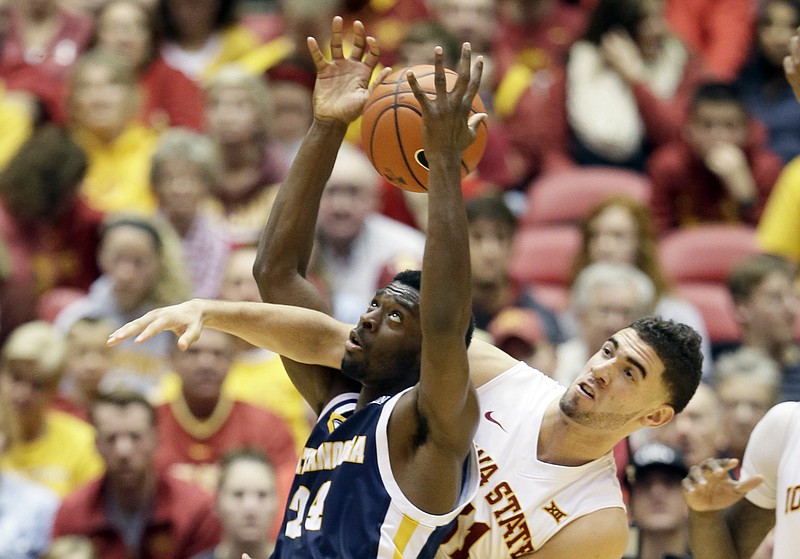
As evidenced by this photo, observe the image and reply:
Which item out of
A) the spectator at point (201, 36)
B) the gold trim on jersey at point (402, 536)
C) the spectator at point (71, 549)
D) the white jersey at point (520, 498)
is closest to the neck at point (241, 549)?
the spectator at point (71, 549)

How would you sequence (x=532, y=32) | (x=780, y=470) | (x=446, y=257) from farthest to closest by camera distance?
1. (x=532, y=32)
2. (x=780, y=470)
3. (x=446, y=257)

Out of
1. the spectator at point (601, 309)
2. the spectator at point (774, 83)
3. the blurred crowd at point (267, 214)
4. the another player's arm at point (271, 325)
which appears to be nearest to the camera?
the another player's arm at point (271, 325)

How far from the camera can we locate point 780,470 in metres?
4.26

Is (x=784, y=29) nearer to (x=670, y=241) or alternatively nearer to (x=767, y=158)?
(x=767, y=158)

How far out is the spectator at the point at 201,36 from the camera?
947 cm

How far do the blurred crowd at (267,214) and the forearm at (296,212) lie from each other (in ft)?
5.57

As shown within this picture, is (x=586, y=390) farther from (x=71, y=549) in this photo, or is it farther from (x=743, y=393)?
(x=71, y=549)

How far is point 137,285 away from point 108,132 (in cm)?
148

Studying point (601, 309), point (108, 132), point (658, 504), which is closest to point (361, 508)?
point (658, 504)

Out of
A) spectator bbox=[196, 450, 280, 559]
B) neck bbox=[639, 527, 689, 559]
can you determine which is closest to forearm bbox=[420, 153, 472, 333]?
neck bbox=[639, 527, 689, 559]

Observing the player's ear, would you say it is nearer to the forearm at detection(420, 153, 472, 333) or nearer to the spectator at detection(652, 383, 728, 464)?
the forearm at detection(420, 153, 472, 333)

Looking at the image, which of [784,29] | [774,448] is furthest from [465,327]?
[784,29]

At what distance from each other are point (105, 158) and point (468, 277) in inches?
209

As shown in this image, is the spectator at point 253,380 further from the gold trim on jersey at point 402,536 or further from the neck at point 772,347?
the gold trim on jersey at point 402,536
